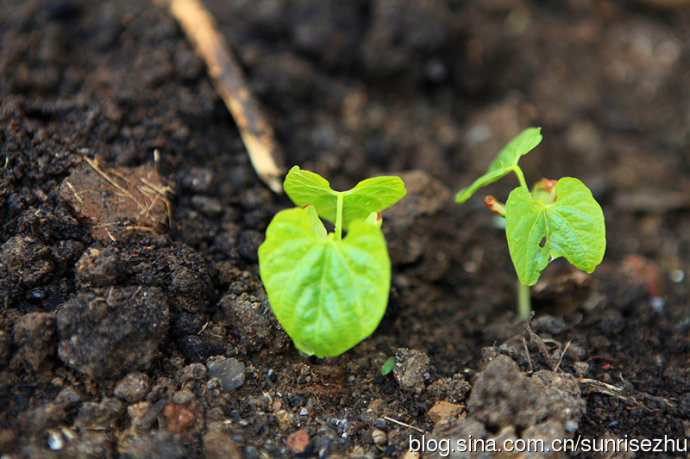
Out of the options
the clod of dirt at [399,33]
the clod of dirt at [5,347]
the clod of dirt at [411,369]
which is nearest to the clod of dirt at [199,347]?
the clod of dirt at [5,347]

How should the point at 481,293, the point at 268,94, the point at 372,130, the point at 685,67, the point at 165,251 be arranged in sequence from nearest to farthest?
the point at 165,251
the point at 481,293
the point at 268,94
the point at 372,130
the point at 685,67

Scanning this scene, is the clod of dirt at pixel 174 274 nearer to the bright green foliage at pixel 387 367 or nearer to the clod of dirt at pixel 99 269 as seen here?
the clod of dirt at pixel 99 269

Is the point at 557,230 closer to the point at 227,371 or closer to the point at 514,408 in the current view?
the point at 514,408

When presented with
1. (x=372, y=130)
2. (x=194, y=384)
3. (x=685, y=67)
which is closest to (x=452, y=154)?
(x=372, y=130)

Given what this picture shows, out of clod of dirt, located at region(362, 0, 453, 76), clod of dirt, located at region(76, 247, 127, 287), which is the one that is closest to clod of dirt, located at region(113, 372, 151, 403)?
clod of dirt, located at region(76, 247, 127, 287)

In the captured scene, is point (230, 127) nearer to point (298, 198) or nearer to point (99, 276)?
point (298, 198)

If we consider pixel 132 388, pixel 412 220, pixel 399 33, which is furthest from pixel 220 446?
pixel 399 33

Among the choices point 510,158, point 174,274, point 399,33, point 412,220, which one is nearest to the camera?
point 174,274
